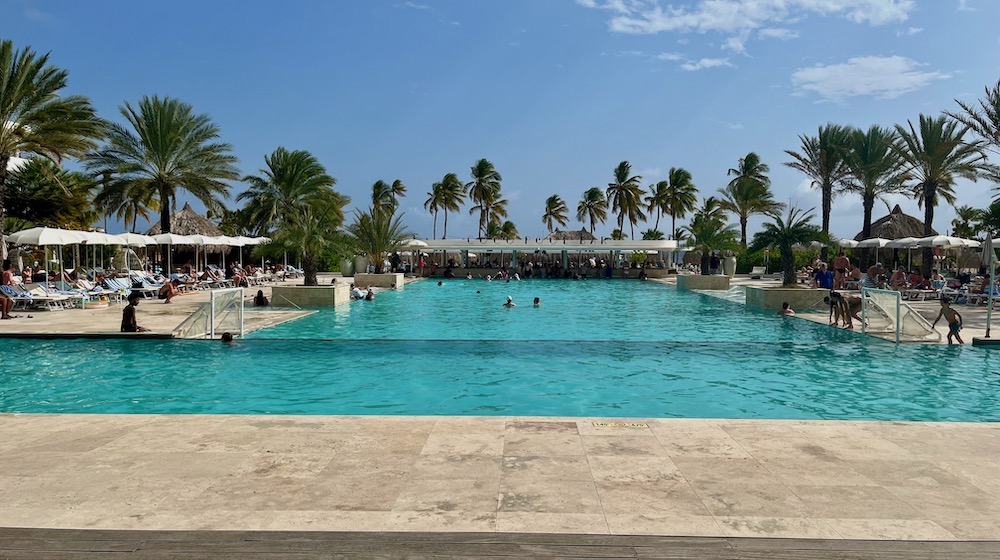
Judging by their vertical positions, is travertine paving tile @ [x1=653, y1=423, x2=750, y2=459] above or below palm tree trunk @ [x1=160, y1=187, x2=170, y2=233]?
below

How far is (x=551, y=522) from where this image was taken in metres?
3.92

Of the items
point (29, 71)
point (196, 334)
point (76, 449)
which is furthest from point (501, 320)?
point (29, 71)

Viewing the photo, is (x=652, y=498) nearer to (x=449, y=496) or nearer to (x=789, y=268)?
(x=449, y=496)

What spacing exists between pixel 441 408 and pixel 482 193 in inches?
2438

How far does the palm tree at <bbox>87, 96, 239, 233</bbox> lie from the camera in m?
27.2

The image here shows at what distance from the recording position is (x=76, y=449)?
17.8ft

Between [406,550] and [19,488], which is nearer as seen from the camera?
[406,550]

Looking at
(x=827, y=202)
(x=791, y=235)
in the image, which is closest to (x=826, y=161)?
(x=827, y=202)

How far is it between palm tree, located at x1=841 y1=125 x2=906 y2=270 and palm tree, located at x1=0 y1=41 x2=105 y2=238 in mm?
32031

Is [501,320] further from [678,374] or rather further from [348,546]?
[348,546]

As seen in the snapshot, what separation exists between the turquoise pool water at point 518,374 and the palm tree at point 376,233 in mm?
15585

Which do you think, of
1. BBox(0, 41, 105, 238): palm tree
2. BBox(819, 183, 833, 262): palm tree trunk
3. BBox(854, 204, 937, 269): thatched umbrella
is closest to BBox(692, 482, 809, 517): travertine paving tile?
BBox(0, 41, 105, 238): palm tree

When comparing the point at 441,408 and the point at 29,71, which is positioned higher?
the point at 29,71

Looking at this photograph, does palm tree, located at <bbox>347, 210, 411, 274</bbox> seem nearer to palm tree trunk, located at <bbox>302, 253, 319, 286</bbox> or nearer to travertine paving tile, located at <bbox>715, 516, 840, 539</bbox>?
palm tree trunk, located at <bbox>302, 253, 319, 286</bbox>
